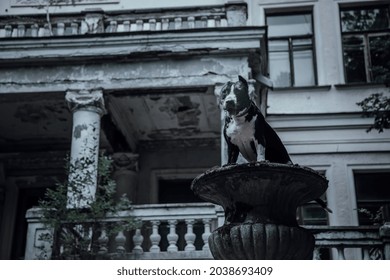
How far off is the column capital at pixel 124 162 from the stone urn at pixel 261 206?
20.9ft

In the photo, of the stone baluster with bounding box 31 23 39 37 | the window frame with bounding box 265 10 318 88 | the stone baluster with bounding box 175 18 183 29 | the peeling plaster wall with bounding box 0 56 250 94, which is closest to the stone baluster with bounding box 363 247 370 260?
the peeling plaster wall with bounding box 0 56 250 94

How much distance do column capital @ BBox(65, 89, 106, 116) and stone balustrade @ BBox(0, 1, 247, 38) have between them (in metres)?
1.03

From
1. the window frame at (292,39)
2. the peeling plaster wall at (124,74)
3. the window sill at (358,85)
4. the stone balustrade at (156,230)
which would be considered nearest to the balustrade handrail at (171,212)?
the stone balustrade at (156,230)

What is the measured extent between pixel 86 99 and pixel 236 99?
423 cm

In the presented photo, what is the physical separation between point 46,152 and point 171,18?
399 cm

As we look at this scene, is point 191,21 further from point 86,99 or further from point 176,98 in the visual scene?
point 86,99

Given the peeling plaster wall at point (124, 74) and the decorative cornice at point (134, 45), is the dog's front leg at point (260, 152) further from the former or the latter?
the decorative cornice at point (134, 45)

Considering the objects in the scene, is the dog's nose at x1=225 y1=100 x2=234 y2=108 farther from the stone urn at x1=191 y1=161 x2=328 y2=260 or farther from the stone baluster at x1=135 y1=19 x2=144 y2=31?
the stone baluster at x1=135 y1=19 x2=144 y2=31

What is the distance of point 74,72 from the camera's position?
A: 27.5ft

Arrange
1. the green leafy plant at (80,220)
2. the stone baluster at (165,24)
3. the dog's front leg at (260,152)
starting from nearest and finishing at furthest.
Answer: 1. the dog's front leg at (260,152)
2. the green leafy plant at (80,220)
3. the stone baluster at (165,24)

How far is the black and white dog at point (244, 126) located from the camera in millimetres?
4379

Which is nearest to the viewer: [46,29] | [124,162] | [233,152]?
[233,152]

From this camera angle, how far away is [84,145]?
7773 millimetres

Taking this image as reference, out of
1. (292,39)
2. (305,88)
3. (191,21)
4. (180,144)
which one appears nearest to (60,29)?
(191,21)
